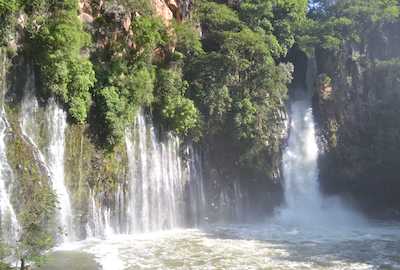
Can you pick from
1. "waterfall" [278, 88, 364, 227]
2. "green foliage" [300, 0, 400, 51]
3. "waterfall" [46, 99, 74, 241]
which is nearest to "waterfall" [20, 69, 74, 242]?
"waterfall" [46, 99, 74, 241]

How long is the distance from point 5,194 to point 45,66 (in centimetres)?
486

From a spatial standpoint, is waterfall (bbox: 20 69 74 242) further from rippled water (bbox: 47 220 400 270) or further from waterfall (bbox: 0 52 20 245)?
rippled water (bbox: 47 220 400 270)

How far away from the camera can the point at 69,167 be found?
19359 millimetres

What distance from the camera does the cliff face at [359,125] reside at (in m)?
31.2

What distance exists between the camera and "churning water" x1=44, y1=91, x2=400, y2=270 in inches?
648

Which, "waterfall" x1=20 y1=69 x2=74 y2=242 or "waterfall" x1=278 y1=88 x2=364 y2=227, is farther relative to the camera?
"waterfall" x1=278 y1=88 x2=364 y2=227

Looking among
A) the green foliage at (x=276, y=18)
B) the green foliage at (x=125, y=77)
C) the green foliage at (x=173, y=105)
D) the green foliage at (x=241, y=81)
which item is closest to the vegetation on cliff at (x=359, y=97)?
the green foliage at (x=276, y=18)

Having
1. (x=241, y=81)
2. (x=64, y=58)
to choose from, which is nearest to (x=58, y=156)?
(x=64, y=58)

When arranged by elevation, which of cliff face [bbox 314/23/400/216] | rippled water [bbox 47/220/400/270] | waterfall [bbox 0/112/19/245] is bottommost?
rippled water [bbox 47/220/400/270]

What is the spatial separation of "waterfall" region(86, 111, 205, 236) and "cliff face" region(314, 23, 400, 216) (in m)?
9.37

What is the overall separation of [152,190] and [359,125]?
15.2 m

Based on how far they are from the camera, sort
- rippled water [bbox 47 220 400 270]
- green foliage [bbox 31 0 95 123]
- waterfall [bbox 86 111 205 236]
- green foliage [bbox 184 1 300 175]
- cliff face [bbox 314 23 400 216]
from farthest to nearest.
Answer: cliff face [bbox 314 23 400 216]
green foliage [bbox 184 1 300 175]
waterfall [bbox 86 111 205 236]
green foliage [bbox 31 0 95 123]
rippled water [bbox 47 220 400 270]

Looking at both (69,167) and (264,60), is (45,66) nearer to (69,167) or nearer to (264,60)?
(69,167)

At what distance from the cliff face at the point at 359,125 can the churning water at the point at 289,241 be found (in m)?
1.21
